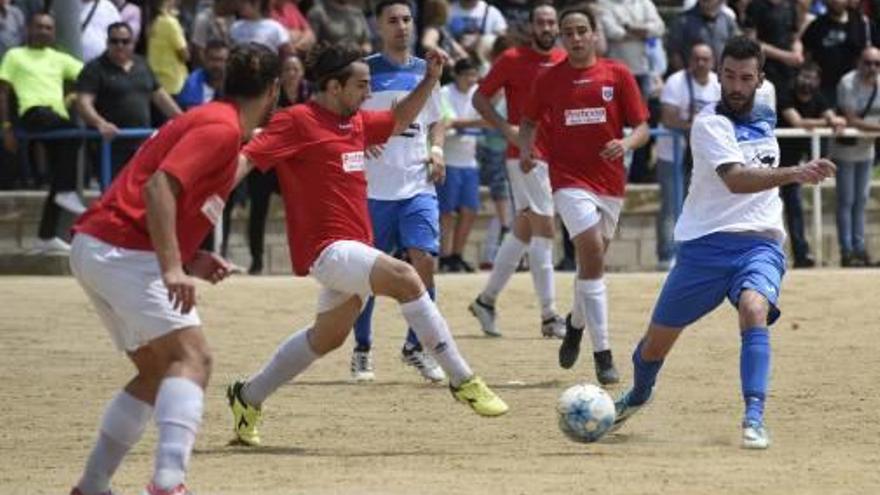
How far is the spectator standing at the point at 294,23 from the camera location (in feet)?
72.4

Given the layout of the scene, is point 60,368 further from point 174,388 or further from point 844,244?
point 844,244

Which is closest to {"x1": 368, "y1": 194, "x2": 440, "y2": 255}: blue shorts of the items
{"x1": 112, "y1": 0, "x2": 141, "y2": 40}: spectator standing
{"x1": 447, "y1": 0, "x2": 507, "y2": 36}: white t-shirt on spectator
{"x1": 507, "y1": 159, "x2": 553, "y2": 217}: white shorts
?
{"x1": 507, "y1": 159, "x2": 553, "y2": 217}: white shorts

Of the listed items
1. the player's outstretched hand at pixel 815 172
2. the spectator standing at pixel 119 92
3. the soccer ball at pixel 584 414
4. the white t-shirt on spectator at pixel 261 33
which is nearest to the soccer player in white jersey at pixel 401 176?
the soccer ball at pixel 584 414

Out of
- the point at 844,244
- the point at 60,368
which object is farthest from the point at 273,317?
the point at 844,244

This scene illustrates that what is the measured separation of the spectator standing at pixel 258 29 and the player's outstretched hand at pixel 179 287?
1254 centimetres

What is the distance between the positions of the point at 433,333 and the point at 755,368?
1543 millimetres

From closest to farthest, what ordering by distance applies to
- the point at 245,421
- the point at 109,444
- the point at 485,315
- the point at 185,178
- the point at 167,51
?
the point at 185,178 < the point at 109,444 < the point at 245,421 < the point at 485,315 < the point at 167,51

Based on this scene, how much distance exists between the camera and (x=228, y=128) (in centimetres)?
909

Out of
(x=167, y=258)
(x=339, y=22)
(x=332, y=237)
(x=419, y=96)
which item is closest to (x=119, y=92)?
(x=339, y=22)

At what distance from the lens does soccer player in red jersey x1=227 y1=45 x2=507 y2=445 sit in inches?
454

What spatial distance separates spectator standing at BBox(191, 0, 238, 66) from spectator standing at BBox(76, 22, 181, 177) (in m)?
1.24

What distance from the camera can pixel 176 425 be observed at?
9.02 metres

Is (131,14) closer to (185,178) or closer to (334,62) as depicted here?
(334,62)

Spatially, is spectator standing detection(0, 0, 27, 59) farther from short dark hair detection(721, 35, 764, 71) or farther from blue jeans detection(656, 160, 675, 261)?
short dark hair detection(721, 35, 764, 71)
